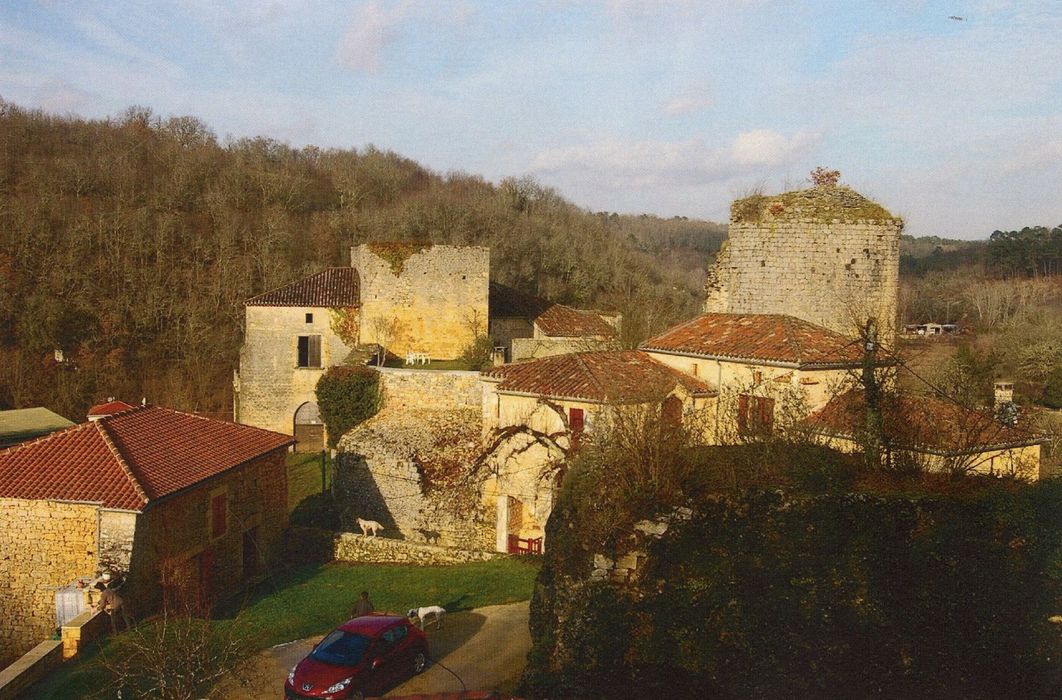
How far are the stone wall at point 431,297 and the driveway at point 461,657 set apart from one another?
14839 millimetres

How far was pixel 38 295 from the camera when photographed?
137ft

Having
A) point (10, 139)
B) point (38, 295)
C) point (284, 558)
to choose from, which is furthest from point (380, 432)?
point (10, 139)

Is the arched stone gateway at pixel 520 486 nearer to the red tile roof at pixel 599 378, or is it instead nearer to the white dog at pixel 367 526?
the red tile roof at pixel 599 378

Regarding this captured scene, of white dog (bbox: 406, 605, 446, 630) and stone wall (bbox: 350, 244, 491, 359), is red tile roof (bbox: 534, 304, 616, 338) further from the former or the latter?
white dog (bbox: 406, 605, 446, 630)

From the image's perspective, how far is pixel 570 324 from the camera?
3047 cm

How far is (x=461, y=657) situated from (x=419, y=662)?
0.82 metres

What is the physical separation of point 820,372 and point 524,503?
7134mm

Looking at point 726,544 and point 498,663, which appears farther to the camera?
point 498,663

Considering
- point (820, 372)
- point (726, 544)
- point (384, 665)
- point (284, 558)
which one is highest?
point (820, 372)

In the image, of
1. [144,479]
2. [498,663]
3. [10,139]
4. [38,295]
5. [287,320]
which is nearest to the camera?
[498,663]

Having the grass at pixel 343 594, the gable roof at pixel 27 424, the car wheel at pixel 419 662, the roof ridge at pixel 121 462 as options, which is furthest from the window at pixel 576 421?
the gable roof at pixel 27 424

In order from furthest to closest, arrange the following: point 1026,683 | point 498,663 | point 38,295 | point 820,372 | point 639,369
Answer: point 38,295
point 639,369
point 820,372
point 498,663
point 1026,683

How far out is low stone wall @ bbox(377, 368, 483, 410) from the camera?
21.8 m

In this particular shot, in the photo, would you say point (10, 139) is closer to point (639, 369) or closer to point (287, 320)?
point (287, 320)
